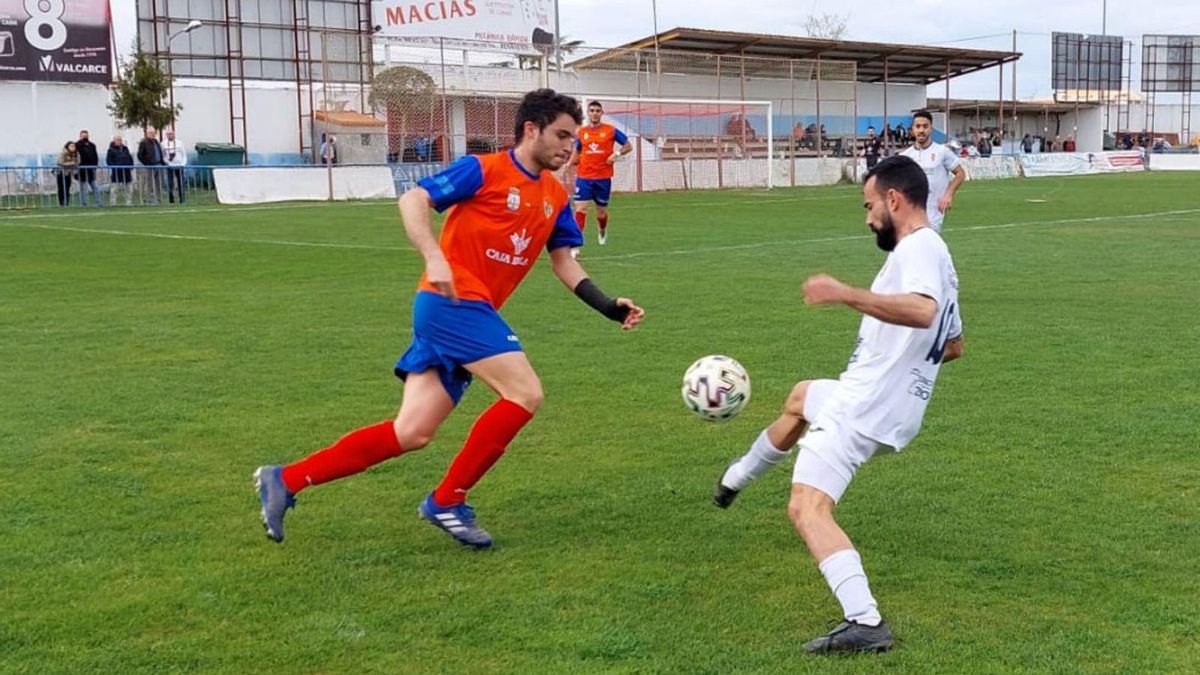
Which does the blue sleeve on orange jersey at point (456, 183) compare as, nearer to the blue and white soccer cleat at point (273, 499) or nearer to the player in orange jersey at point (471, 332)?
the player in orange jersey at point (471, 332)

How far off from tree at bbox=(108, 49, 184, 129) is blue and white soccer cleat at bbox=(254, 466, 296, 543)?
3416 centimetres

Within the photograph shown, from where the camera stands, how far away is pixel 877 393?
4.28 meters

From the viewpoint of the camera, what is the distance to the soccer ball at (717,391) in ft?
17.7

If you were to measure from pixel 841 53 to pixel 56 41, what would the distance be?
103 feet

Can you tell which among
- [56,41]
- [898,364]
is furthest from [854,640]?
[56,41]

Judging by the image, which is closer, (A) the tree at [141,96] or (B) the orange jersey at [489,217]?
(B) the orange jersey at [489,217]

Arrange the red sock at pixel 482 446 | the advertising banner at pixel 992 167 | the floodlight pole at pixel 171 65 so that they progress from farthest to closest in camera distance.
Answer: the advertising banner at pixel 992 167 < the floodlight pole at pixel 171 65 < the red sock at pixel 482 446

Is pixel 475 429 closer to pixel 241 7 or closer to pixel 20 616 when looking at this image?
pixel 20 616

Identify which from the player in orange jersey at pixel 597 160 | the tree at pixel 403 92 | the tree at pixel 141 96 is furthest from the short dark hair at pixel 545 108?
the tree at pixel 141 96

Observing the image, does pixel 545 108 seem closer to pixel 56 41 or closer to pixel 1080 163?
pixel 56 41

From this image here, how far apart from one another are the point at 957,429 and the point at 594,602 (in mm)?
3249

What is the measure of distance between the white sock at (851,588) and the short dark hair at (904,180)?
1.17 metres

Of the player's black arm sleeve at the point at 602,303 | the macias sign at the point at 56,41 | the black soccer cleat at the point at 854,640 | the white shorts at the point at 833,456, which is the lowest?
the black soccer cleat at the point at 854,640

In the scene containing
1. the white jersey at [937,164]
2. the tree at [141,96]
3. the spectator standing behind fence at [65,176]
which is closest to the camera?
Answer: the white jersey at [937,164]
